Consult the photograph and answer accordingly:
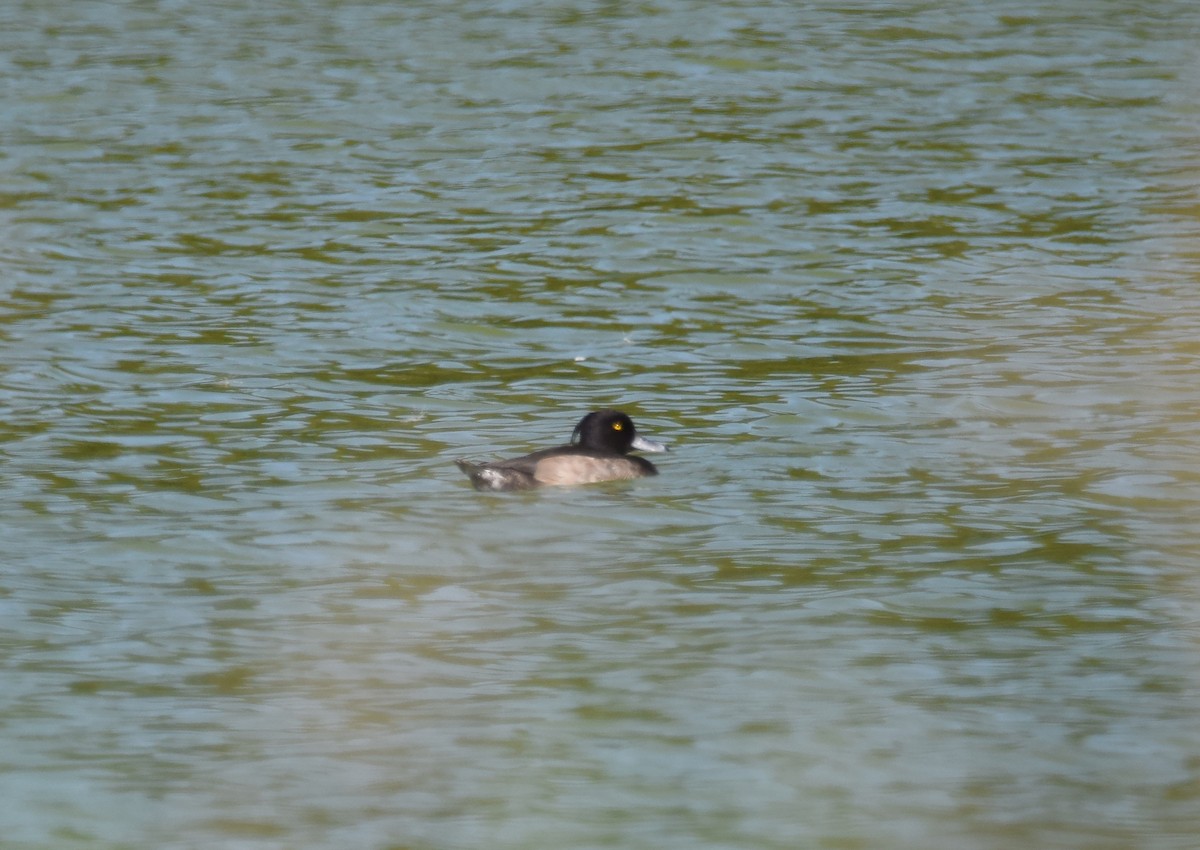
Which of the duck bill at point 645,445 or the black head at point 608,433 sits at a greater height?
the black head at point 608,433

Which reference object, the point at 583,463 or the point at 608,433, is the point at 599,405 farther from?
the point at 583,463

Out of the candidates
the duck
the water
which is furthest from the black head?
the water

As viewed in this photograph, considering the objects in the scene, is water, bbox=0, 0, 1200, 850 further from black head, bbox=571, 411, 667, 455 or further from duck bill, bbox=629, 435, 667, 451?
black head, bbox=571, 411, 667, 455

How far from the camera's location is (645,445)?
12562 mm

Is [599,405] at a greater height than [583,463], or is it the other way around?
[583,463]

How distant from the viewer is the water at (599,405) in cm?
812

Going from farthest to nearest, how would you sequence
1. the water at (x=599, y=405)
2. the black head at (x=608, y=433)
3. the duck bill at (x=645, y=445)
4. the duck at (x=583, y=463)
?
the duck bill at (x=645, y=445) < the black head at (x=608, y=433) < the duck at (x=583, y=463) < the water at (x=599, y=405)

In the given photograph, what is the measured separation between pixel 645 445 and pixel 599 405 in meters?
1.41

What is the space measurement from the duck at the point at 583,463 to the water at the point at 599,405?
0.13 m

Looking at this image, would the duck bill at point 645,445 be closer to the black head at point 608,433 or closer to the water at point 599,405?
the black head at point 608,433

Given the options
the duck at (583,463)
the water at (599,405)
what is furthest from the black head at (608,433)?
the water at (599,405)

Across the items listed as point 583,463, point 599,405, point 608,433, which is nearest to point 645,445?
point 608,433

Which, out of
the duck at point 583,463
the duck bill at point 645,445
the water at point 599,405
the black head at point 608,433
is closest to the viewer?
the water at point 599,405

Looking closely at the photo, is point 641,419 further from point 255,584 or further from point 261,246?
point 261,246
